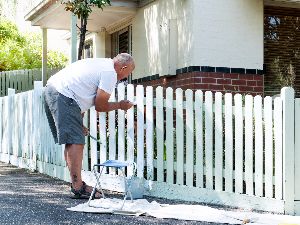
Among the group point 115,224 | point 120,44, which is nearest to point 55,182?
point 115,224

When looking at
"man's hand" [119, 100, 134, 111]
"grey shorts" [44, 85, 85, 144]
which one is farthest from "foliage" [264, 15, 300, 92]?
"grey shorts" [44, 85, 85, 144]

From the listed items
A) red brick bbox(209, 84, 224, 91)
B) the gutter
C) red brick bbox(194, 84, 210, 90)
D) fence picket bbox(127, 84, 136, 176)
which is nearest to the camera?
fence picket bbox(127, 84, 136, 176)

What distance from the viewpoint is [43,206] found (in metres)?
5.56

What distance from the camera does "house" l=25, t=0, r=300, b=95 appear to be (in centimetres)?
Answer: 916

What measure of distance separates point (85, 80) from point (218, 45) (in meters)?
3.92

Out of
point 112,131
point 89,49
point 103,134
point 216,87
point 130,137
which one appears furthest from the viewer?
point 89,49

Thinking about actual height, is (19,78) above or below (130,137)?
above

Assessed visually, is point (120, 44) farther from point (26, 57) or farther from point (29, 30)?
point (29, 30)

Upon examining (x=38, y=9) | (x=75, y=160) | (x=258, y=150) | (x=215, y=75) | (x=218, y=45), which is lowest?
(x=75, y=160)

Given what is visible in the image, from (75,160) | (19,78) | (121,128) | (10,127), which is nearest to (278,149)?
(121,128)

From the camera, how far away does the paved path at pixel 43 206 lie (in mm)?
4836

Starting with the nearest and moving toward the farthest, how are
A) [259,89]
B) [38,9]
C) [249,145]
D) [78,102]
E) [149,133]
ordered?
[249,145], [78,102], [149,133], [259,89], [38,9]

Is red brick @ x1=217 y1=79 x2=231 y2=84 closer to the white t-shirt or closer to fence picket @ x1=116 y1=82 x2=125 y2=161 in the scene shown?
fence picket @ x1=116 y1=82 x2=125 y2=161

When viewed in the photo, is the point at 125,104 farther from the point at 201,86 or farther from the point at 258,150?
the point at 201,86
